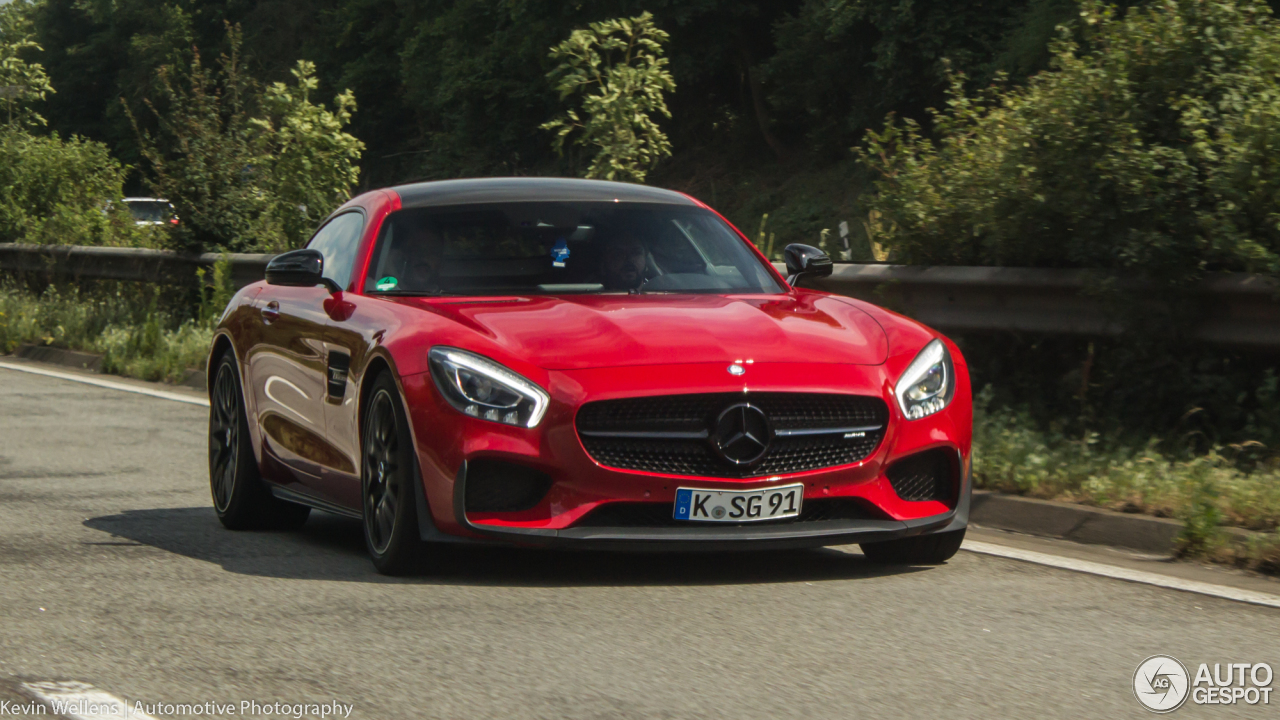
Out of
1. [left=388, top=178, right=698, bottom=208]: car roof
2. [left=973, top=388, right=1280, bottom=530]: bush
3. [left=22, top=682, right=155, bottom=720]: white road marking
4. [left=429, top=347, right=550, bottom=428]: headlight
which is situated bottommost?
[left=973, top=388, right=1280, bottom=530]: bush

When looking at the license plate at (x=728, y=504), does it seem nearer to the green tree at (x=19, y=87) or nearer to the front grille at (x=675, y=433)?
the front grille at (x=675, y=433)

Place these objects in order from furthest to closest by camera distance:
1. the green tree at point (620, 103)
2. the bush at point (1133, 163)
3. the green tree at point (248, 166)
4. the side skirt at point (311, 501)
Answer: the green tree at point (248, 166)
the green tree at point (620, 103)
the bush at point (1133, 163)
the side skirt at point (311, 501)

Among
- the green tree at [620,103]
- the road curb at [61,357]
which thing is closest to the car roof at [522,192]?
the green tree at [620,103]

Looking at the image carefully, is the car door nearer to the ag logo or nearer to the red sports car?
the red sports car

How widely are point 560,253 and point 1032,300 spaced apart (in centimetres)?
303

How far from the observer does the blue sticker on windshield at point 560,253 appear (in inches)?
283

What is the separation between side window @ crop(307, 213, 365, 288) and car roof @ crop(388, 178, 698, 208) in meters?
0.25

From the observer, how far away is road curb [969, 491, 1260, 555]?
23.3 ft

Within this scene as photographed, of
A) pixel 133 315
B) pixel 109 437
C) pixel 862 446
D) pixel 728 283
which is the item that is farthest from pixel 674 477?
pixel 133 315

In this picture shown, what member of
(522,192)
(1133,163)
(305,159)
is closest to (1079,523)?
(1133,163)

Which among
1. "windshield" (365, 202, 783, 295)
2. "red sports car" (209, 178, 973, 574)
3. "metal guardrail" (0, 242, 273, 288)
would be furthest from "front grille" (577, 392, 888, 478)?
"metal guardrail" (0, 242, 273, 288)

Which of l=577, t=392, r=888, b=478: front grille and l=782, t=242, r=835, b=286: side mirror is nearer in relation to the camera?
l=577, t=392, r=888, b=478: front grille

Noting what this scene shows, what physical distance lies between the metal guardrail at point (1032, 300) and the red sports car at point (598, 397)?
2.09 metres

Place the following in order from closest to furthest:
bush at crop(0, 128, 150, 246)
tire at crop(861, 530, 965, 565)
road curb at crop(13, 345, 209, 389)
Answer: tire at crop(861, 530, 965, 565) → road curb at crop(13, 345, 209, 389) → bush at crop(0, 128, 150, 246)
